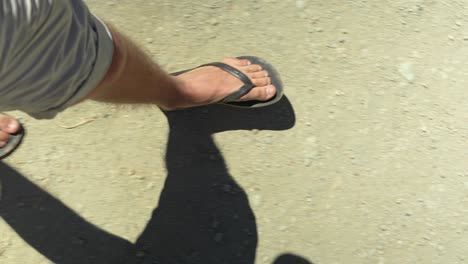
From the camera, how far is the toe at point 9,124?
6.53ft

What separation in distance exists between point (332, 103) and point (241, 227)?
55cm

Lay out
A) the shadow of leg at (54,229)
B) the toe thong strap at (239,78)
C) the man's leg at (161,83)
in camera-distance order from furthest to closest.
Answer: the toe thong strap at (239,78), the shadow of leg at (54,229), the man's leg at (161,83)

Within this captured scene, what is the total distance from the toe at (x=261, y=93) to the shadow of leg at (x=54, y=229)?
2.17 ft

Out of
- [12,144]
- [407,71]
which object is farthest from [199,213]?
[407,71]

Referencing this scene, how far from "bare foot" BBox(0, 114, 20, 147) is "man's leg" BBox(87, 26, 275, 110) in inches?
20.5

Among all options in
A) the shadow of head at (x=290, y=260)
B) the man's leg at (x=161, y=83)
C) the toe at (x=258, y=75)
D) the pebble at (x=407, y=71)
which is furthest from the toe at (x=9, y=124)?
the pebble at (x=407, y=71)

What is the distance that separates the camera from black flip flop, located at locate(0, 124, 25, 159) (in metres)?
2.01

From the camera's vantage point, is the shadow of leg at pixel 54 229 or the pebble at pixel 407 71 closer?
the shadow of leg at pixel 54 229

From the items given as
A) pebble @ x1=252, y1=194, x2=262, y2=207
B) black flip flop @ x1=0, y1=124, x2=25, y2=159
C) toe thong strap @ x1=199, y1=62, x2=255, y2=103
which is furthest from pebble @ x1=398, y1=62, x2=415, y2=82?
black flip flop @ x1=0, y1=124, x2=25, y2=159

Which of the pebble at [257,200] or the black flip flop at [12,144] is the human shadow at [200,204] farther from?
the black flip flop at [12,144]

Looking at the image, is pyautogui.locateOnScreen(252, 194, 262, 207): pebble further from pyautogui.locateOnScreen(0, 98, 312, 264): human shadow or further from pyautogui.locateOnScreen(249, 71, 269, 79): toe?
pyautogui.locateOnScreen(249, 71, 269, 79): toe

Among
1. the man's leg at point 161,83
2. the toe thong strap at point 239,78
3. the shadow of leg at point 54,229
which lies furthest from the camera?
the toe thong strap at point 239,78

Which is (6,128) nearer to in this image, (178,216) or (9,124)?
(9,124)

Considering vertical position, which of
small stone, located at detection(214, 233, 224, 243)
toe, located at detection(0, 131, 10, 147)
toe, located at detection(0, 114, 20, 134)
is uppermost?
toe, located at detection(0, 114, 20, 134)
